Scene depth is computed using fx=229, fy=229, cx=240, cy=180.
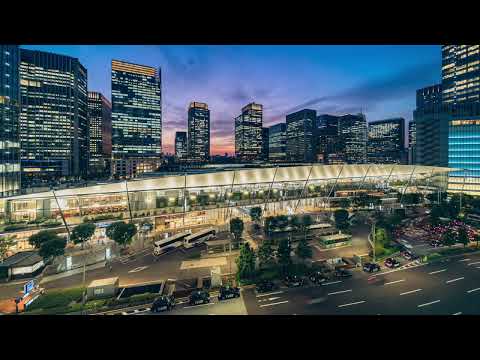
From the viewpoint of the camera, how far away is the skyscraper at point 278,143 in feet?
601

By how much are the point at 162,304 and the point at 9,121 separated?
158 feet

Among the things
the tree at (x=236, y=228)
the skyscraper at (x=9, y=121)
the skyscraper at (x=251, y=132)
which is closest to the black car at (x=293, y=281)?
the tree at (x=236, y=228)

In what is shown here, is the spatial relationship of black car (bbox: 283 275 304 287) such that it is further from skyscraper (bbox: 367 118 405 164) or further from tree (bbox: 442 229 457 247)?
skyscraper (bbox: 367 118 405 164)

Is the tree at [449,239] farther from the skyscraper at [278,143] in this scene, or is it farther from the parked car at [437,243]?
the skyscraper at [278,143]

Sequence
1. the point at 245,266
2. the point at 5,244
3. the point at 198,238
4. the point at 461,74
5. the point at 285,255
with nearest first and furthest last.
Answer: the point at 245,266 < the point at 285,255 < the point at 5,244 < the point at 198,238 < the point at 461,74

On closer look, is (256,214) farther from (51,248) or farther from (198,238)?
(51,248)

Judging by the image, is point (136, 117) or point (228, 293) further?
point (136, 117)

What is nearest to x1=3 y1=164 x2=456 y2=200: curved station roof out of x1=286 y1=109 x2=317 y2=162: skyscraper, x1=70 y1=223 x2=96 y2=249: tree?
x1=70 y1=223 x2=96 y2=249: tree

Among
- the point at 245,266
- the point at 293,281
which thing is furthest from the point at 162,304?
the point at 293,281

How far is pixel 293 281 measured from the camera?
14.1m

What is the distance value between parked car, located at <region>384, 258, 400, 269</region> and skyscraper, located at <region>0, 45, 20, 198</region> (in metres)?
51.2
